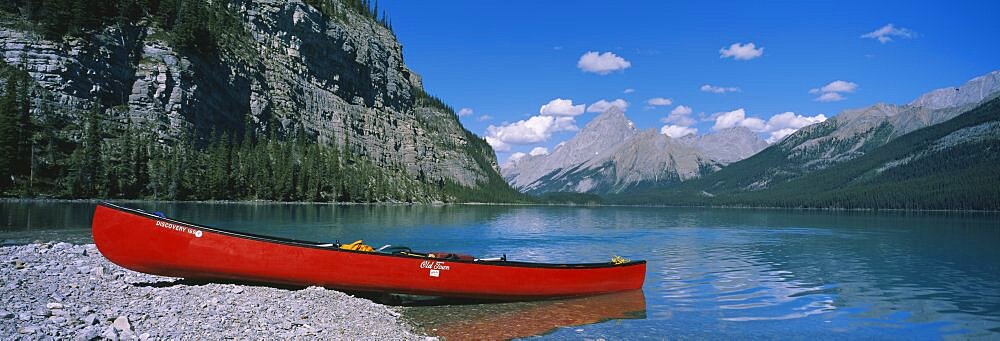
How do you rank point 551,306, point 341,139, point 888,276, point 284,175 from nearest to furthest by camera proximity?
1. point 551,306
2. point 888,276
3. point 284,175
4. point 341,139

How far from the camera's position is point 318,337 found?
14352 mm

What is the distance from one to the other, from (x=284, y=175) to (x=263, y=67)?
4555 cm

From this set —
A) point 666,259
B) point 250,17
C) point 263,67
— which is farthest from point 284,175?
point 666,259

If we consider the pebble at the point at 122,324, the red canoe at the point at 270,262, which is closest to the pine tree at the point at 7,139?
the red canoe at the point at 270,262

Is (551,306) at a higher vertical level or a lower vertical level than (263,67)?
lower

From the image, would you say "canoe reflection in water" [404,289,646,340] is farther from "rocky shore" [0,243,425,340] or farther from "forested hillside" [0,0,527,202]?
"forested hillside" [0,0,527,202]

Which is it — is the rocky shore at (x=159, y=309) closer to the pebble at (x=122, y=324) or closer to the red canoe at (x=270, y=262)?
the pebble at (x=122, y=324)

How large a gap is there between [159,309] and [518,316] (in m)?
11.5

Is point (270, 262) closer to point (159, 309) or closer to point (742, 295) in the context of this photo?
point (159, 309)

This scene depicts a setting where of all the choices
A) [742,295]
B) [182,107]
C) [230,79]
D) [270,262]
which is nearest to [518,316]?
[270,262]

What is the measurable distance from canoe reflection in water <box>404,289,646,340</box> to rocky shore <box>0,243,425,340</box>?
1.44 metres


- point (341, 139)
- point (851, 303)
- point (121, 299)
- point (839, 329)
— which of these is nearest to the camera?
point (121, 299)

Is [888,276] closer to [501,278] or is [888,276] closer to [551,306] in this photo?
[551,306]

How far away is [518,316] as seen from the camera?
800 inches
